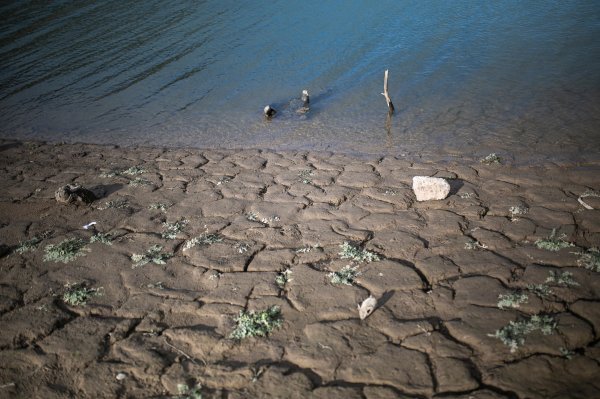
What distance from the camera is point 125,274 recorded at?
360 cm

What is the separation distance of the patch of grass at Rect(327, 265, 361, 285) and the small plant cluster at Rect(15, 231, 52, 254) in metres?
3.25

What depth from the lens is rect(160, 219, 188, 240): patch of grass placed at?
4.16 metres

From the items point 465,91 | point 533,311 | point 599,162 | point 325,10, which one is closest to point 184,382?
point 533,311

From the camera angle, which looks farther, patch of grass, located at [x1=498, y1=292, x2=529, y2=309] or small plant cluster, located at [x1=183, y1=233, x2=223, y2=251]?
small plant cluster, located at [x1=183, y1=233, x2=223, y2=251]

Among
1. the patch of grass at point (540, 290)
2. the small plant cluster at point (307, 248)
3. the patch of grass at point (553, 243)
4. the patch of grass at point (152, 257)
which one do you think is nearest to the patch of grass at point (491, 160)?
the patch of grass at point (553, 243)

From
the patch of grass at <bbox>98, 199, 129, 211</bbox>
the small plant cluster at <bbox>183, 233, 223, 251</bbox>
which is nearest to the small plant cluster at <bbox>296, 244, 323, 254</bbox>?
the small plant cluster at <bbox>183, 233, 223, 251</bbox>

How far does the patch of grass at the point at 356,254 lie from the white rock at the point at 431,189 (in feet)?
3.95

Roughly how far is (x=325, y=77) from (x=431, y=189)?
6.10 meters

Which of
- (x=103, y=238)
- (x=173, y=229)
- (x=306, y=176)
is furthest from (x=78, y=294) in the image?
(x=306, y=176)

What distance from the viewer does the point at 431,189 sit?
4324 mm

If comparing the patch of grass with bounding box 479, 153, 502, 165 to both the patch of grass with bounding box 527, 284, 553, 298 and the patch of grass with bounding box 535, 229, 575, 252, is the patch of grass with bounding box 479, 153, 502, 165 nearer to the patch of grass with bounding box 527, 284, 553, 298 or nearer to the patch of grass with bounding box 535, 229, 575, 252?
the patch of grass with bounding box 535, 229, 575, 252

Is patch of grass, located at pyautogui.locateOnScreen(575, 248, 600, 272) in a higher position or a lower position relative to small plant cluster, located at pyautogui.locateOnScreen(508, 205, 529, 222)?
higher

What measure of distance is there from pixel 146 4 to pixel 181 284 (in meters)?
17.8

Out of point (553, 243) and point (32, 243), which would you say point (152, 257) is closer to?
point (32, 243)
